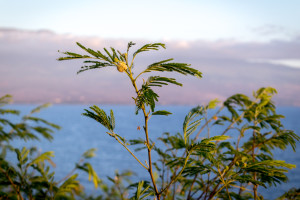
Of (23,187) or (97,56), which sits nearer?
(97,56)

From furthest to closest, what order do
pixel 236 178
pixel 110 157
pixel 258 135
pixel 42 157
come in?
pixel 110 157 → pixel 42 157 → pixel 258 135 → pixel 236 178

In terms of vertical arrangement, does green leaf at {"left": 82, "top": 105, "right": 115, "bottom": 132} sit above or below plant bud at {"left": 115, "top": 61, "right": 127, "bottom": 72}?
below

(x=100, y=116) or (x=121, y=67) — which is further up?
(x=121, y=67)

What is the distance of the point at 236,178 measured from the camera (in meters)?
1.67

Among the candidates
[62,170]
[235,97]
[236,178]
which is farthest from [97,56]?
[62,170]

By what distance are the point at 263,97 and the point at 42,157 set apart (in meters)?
2.05

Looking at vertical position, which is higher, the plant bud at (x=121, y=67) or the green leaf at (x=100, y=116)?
the plant bud at (x=121, y=67)

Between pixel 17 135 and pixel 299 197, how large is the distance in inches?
125

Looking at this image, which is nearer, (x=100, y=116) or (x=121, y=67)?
(x=121, y=67)

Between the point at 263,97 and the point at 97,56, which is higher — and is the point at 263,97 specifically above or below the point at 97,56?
below

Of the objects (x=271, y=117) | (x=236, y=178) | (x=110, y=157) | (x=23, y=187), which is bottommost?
(x=110, y=157)

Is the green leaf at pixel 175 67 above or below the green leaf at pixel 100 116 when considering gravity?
above

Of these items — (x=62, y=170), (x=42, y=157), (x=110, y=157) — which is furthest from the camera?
(x=110, y=157)

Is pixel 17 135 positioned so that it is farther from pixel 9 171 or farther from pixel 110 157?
pixel 110 157
